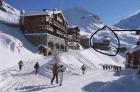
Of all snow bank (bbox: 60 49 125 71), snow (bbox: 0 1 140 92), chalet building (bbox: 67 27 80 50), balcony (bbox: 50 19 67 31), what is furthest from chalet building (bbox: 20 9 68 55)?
chalet building (bbox: 67 27 80 50)

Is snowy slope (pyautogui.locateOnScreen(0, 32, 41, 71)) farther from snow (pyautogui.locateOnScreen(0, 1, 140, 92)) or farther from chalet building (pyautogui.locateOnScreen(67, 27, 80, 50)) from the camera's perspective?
chalet building (pyautogui.locateOnScreen(67, 27, 80, 50))

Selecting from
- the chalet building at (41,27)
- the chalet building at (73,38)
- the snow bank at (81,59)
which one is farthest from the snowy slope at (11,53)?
the chalet building at (73,38)

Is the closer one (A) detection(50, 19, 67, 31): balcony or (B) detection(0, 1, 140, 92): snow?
(B) detection(0, 1, 140, 92): snow

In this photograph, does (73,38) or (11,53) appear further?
(73,38)

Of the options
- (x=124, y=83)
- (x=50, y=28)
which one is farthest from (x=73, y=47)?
(x=124, y=83)

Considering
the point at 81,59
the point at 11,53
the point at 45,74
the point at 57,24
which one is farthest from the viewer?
the point at 57,24

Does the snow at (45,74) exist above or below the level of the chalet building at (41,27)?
below

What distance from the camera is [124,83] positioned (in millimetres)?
19781

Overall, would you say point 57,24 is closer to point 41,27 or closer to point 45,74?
point 41,27

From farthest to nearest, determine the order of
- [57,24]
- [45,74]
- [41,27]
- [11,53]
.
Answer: [57,24] < [41,27] < [11,53] < [45,74]

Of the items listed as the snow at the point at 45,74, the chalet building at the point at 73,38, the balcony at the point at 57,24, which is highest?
the balcony at the point at 57,24

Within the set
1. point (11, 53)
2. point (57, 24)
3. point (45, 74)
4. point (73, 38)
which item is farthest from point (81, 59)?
point (73, 38)

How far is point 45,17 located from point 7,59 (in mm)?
18136

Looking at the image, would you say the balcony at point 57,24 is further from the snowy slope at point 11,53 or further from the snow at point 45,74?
the snowy slope at point 11,53
